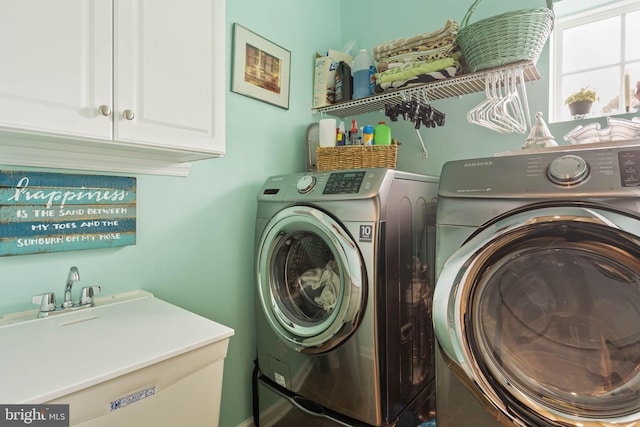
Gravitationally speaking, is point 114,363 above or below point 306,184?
below

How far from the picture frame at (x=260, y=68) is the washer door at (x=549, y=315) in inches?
53.9

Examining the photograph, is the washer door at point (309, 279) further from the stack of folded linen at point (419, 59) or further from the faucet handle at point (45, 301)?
the stack of folded linen at point (419, 59)

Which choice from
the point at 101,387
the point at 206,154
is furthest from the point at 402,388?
the point at 206,154

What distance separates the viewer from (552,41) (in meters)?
1.63

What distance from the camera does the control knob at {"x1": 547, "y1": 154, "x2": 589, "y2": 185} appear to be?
88 centimetres

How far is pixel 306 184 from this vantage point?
4.86 feet

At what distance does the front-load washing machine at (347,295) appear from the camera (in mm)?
1263

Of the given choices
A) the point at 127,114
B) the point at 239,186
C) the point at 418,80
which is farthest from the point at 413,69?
the point at 127,114

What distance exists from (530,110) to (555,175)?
985mm

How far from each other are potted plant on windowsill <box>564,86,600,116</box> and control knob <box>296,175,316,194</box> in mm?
1311

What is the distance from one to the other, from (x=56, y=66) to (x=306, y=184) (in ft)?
3.02

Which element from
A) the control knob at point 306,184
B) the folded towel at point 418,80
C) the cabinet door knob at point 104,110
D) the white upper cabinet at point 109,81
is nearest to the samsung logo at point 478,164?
the control knob at point 306,184

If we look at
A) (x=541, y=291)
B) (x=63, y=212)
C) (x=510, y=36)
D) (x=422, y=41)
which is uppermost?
(x=422, y=41)

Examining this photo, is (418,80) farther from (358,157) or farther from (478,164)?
(478,164)
